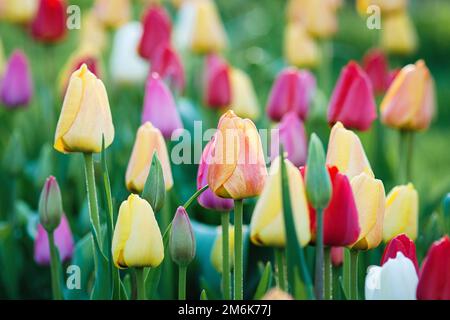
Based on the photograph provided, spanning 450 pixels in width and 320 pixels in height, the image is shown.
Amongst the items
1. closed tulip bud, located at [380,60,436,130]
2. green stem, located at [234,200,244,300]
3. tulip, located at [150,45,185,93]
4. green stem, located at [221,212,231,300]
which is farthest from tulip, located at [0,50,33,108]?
green stem, located at [234,200,244,300]

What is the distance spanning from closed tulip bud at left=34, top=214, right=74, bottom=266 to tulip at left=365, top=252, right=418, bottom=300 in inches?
31.0

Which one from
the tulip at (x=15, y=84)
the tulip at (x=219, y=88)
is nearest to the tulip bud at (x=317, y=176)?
the tulip at (x=219, y=88)

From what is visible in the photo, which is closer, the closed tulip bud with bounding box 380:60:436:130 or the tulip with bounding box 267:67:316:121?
the closed tulip bud with bounding box 380:60:436:130

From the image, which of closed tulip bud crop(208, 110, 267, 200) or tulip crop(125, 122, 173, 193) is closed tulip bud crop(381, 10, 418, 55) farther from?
closed tulip bud crop(208, 110, 267, 200)

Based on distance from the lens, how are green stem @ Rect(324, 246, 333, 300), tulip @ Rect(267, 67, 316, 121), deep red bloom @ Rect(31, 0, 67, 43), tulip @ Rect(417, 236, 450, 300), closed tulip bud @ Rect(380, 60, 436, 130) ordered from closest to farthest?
tulip @ Rect(417, 236, 450, 300)
green stem @ Rect(324, 246, 333, 300)
closed tulip bud @ Rect(380, 60, 436, 130)
tulip @ Rect(267, 67, 316, 121)
deep red bloom @ Rect(31, 0, 67, 43)

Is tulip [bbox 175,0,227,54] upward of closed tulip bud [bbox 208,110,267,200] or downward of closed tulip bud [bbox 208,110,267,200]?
upward

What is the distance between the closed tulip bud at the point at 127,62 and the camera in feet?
10.4

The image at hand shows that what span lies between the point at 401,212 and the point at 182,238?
15.9 inches

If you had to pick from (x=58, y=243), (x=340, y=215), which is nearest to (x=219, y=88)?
(x=58, y=243)

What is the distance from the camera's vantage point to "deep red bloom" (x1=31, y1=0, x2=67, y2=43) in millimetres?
2996

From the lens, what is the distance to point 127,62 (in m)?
3.20
